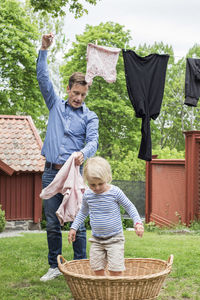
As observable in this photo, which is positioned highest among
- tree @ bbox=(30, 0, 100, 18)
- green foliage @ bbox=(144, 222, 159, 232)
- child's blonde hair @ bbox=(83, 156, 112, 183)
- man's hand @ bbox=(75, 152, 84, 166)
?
tree @ bbox=(30, 0, 100, 18)

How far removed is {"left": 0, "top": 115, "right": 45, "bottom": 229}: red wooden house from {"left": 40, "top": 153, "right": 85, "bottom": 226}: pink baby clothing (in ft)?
27.6

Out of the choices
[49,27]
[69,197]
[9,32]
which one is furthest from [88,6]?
[49,27]

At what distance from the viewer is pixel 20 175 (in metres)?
12.6

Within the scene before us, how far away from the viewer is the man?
155 inches

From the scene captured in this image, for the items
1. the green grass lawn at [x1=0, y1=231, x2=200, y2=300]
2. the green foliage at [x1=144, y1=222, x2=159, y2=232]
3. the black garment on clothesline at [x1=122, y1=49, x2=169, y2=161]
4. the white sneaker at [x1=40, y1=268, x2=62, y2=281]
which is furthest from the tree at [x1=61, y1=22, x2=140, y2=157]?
the white sneaker at [x1=40, y1=268, x2=62, y2=281]

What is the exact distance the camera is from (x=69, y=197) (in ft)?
12.2

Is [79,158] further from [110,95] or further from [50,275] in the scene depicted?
[110,95]

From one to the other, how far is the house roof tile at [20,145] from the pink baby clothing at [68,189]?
8399 mm

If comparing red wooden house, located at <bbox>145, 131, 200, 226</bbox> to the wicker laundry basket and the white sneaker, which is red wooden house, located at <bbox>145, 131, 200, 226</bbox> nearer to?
the white sneaker

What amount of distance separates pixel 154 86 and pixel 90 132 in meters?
2.41

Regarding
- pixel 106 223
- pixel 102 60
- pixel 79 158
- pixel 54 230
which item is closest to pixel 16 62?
pixel 102 60

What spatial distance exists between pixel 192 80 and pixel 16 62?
39.6 ft

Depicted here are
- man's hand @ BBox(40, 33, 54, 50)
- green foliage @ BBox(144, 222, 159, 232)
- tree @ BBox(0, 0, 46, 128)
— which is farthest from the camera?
tree @ BBox(0, 0, 46, 128)

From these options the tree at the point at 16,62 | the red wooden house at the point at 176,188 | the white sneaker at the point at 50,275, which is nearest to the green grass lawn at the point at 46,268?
the white sneaker at the point at 50,275
